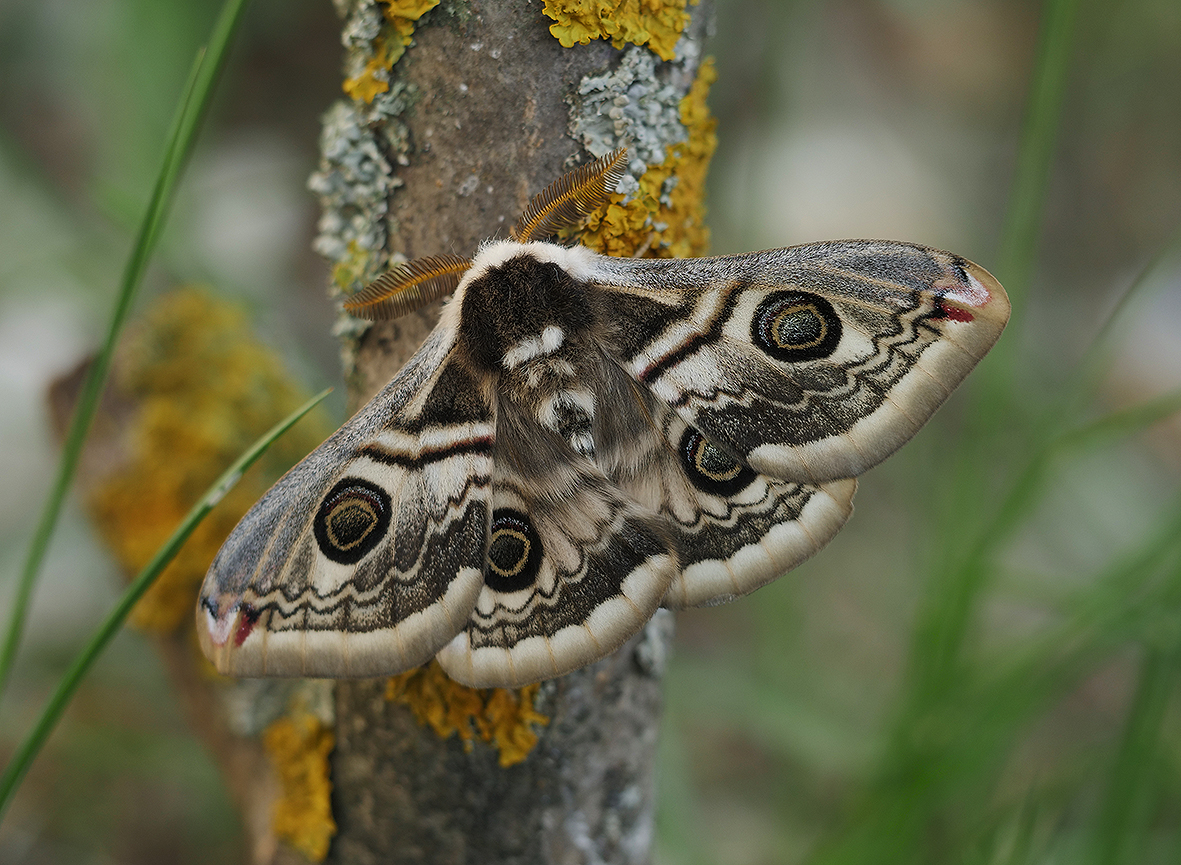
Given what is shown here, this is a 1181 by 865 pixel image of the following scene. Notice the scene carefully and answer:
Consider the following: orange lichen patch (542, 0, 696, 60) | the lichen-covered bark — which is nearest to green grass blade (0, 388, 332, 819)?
the lichen-covered bark

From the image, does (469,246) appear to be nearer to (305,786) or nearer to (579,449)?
(579,449)

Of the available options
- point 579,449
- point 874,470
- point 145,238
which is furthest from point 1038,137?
point 874,470

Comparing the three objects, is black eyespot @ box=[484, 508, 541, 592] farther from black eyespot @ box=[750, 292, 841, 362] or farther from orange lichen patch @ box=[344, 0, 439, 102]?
orange lichen patch @ box=[344, 0, 439, 102]

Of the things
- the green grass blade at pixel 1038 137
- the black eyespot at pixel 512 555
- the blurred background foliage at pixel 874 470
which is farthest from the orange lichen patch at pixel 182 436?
the green grass blade at pixel 1038 137

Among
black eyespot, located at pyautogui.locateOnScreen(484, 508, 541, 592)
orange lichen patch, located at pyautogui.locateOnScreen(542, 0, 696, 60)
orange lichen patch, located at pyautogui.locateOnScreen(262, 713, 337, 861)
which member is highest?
orange lichen patch, located at pyautogui.locateOnScreen(542, 0, 696, 60)

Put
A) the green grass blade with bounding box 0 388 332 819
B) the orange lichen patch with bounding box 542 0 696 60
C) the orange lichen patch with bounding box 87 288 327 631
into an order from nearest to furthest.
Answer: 1. the green grass blade with bounding box 0 388 332 819
2. the orange lichen patch with bounding box 542 0 696 60
3. the orange lichen patch with bounding box 87 288 327 631

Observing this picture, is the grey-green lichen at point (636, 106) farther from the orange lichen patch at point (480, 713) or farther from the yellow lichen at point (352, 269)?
the orange lichen patch at point (480, 713)
